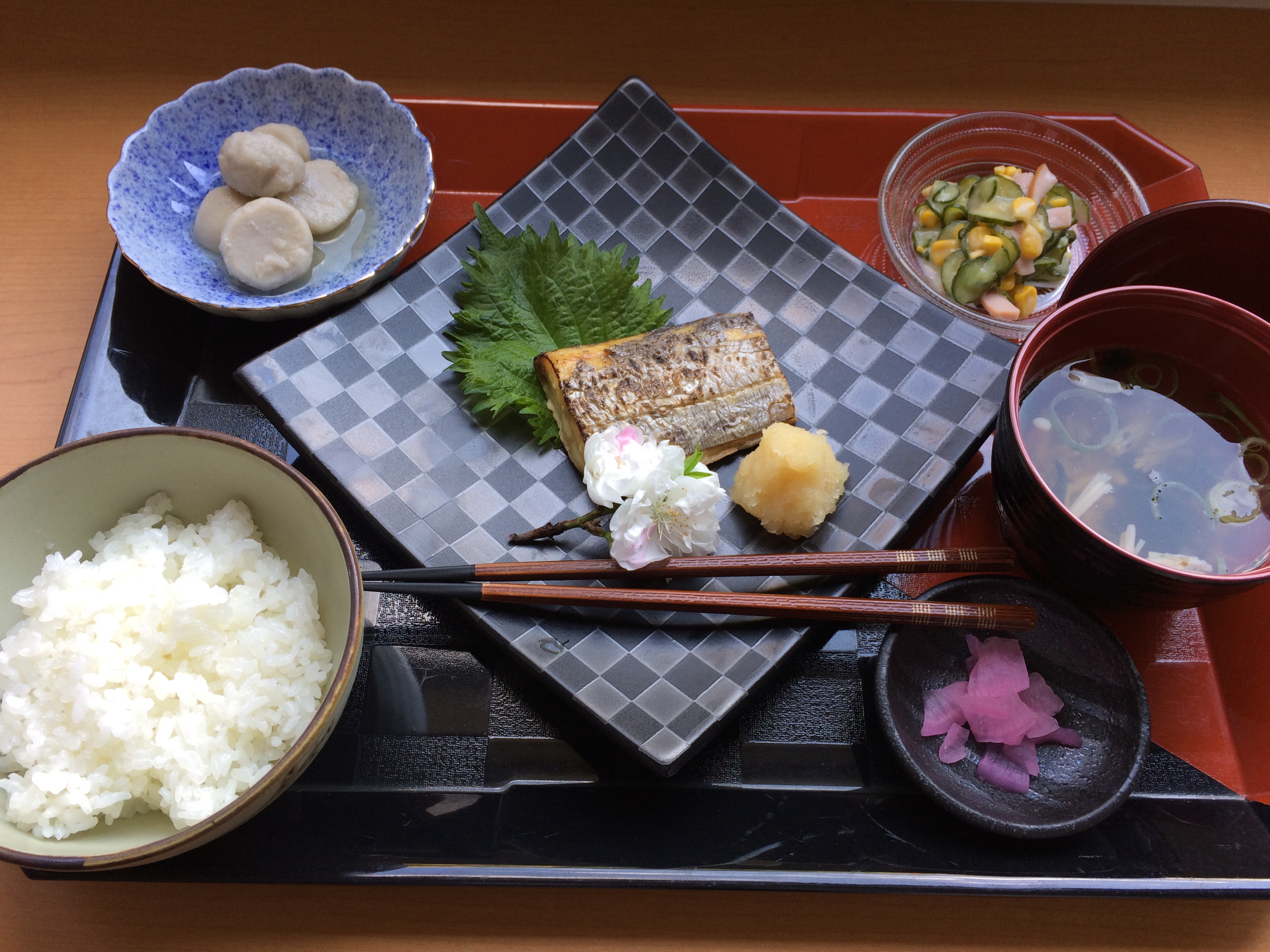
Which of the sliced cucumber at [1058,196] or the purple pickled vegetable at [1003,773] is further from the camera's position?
the sliced cucumber at [1058,196]

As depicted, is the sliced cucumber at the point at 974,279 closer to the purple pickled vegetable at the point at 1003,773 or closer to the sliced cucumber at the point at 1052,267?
the sliced cucumber at the point at 1052,267

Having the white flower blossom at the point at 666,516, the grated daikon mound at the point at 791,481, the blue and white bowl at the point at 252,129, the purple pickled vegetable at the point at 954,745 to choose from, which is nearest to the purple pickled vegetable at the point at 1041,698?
Answer: the purple pickled vegetable at the point at 954,745

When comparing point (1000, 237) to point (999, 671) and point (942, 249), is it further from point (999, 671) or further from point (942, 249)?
point (999, 671)

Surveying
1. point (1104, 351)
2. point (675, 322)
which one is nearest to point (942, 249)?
point (1104, 351)

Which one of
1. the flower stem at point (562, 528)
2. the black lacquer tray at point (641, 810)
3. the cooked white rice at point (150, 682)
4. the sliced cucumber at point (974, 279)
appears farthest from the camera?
the sliced cucumber at point (974, 279)

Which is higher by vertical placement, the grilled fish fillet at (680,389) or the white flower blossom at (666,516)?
the grilled fish fillet at (680,389)

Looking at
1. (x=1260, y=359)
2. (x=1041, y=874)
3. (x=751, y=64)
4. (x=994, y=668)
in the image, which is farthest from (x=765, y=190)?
(x=1041, y=874)
